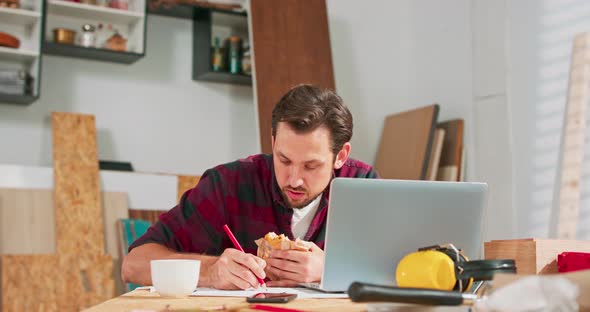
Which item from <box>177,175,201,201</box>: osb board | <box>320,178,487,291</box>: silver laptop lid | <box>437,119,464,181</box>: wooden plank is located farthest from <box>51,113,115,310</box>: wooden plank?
<box>320,178,487,291</box>: silver laptop lid

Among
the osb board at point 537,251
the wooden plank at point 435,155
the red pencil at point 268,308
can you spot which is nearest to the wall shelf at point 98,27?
the wooden plank at point 435,155

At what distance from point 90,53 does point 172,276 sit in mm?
3311

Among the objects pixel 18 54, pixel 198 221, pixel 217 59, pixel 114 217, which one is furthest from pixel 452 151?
pixel 18 54

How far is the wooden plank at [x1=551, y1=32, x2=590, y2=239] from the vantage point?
12.0 feet

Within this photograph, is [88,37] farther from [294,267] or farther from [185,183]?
[294,267]

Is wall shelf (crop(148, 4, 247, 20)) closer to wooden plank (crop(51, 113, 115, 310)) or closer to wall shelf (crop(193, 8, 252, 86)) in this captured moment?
wall shelf (crop(193, 8, 252, 86))

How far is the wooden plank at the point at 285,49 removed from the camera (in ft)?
15.4

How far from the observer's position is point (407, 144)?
4.76 meters

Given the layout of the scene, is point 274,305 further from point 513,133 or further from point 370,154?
point 370,154

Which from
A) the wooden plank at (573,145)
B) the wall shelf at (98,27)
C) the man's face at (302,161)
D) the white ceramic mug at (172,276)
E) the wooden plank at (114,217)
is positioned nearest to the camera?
the white ceramic mug at (172,276)

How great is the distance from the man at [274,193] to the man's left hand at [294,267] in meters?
0.05

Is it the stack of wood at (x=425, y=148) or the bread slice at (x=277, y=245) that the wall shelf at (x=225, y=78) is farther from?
the bread slice at (x=277, y=245)

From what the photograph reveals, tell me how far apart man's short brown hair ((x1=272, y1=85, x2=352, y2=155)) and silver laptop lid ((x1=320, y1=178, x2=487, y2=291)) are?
2.32ft

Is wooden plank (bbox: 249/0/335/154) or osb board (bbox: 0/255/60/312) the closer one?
osb board (bbox: 0/255/60/312)
